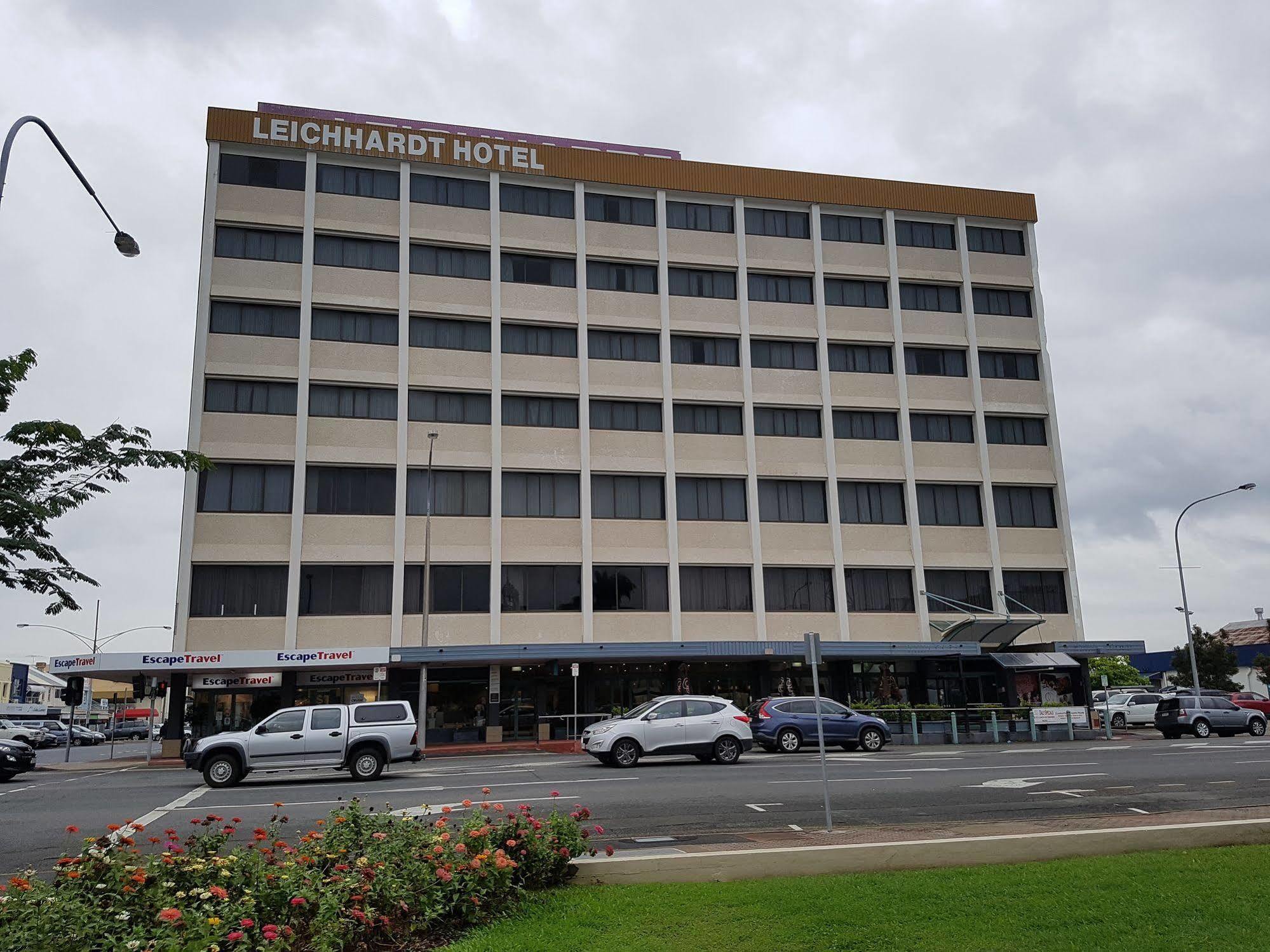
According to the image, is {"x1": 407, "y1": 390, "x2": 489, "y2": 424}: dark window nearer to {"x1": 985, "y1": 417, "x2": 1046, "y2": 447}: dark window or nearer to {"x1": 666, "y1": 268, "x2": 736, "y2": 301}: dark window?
{"x1": 666, "y1": 268, "x2": 736, "y2": 301}: dark window

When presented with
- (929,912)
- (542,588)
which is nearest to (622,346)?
(542,588)

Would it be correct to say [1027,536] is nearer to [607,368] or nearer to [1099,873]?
[607,368]

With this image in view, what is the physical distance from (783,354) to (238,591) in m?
23.0

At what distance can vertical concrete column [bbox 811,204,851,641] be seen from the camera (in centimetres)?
4000

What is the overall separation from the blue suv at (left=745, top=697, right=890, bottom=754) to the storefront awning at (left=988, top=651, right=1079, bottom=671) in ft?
42.9

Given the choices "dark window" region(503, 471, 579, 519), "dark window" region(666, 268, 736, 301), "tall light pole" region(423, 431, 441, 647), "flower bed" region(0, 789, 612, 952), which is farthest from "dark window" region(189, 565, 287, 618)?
"flower bed" region(0, 789, 612, 952)

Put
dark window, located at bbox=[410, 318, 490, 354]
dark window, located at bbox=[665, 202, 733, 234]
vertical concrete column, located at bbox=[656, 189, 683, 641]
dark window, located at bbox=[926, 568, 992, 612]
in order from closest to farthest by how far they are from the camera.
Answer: vertical concrete column, located at bbox=[656, 189, 683, 641] → dark window, located at bbox=[410, 318, 490, 354] → dark window, located at bbox=[926, 568, 992, 612] → dark window, located at bbox=[665, 202, 733, 234]

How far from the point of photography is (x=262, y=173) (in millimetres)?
38750

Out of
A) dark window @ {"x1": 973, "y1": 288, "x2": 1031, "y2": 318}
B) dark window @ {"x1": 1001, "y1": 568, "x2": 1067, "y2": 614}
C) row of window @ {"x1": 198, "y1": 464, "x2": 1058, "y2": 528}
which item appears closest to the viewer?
row of window @ {"x1": 198, "y1": 464, "x2": 1058, "y2": 528}

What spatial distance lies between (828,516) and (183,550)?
947 inches

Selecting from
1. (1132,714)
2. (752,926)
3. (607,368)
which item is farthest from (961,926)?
(1132,714)

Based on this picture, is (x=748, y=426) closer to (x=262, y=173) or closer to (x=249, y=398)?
(x=249, y=398)

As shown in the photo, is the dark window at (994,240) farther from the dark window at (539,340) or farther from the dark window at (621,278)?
the dark window at (539,340)

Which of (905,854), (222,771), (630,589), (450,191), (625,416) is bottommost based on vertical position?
(905,854)
